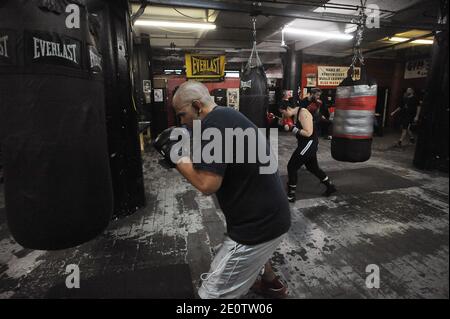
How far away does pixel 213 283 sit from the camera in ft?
5.37

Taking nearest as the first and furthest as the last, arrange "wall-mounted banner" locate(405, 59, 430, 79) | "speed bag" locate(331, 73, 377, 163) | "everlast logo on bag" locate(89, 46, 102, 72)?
"everlast logo on bag" locate(89, 46, 102, 72), "speed bag" locate(331, 73, 377, 163), "wall-mounted banner" locate(405, 59, 430, 79)

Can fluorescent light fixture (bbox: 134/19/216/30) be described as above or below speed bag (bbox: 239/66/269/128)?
above

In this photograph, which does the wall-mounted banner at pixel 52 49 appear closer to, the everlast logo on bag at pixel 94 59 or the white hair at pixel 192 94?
the everlast logo on bag at pixel 94 59

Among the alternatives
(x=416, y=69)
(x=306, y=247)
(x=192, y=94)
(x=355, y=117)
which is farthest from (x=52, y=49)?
(x=416, y=69)

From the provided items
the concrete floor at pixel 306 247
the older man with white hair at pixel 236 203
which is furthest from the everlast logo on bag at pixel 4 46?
the concrete floor at pixel 306 247

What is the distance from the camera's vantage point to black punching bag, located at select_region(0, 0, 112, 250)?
1198 millimetres

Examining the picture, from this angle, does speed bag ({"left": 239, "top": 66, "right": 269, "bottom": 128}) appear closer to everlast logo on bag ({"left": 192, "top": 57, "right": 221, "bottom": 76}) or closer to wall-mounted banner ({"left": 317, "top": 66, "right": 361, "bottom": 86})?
everlast logo on bag ({"left": 192, "top": 57, "right": 221, "bottom": 76})

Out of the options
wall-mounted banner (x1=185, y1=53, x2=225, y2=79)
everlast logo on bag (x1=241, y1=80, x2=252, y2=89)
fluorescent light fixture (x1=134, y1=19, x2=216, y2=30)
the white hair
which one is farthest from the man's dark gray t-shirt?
wall-mounted banner (x1=185, y1=53, x2=225, y2=79)

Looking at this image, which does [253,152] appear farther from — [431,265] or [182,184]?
[182,184]

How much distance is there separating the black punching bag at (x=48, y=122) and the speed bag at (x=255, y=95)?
358 cm

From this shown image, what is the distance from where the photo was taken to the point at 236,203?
159 centimetres

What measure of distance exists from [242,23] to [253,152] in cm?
697

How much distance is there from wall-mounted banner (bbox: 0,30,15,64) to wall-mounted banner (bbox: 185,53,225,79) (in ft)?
27.2
